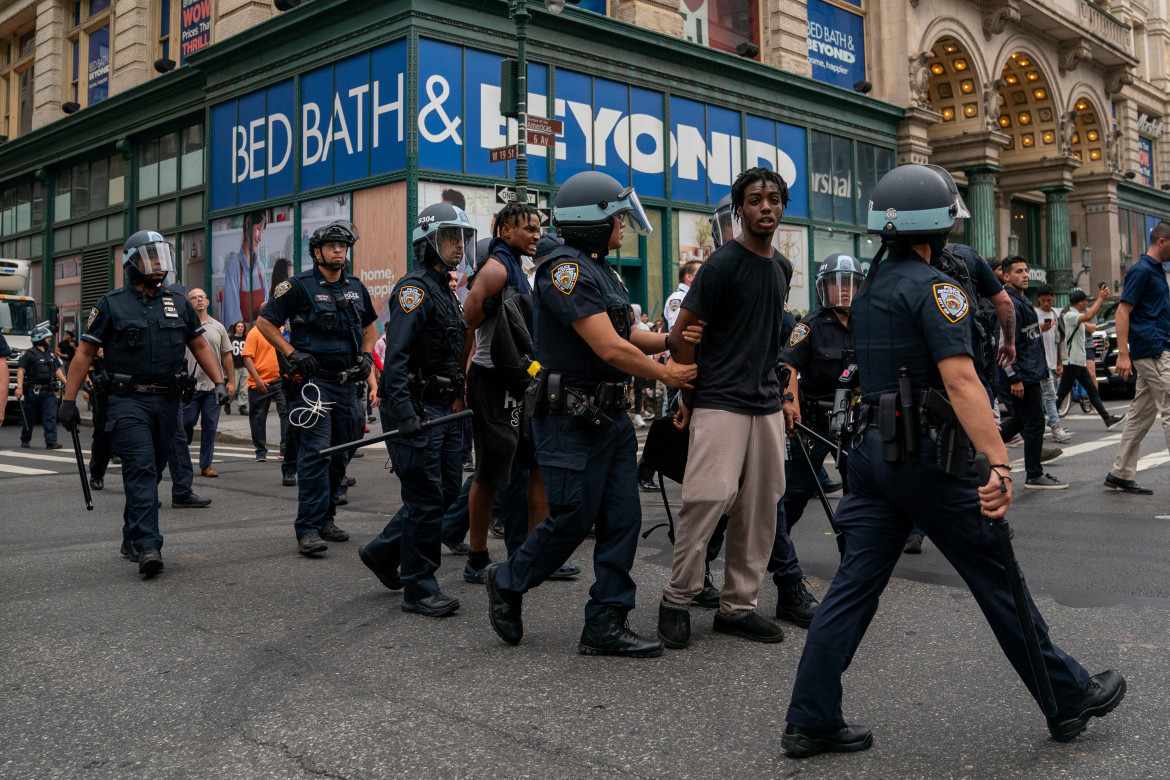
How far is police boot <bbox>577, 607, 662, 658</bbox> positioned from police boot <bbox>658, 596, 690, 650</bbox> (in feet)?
0.30

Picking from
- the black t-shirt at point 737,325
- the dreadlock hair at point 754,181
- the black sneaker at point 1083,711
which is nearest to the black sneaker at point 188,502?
the black t-shirt at point 737,325

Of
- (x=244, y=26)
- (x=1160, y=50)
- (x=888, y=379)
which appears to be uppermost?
(x=1160, y=50)

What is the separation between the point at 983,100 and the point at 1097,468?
73.7ft

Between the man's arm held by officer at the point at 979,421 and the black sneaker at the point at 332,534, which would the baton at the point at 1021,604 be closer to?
the man's arm held by officer at the point at 979,421

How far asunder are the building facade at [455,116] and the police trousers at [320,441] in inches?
264

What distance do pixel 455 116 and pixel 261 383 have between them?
347 inches

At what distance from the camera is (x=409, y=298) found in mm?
5109

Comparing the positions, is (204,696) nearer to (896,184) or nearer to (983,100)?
(896,184)

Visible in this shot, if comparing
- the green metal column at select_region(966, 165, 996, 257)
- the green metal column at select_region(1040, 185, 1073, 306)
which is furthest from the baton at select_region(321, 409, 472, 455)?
the green metal column at select_region(1040, 185, 1073, 306)

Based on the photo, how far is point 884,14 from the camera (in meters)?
26.0

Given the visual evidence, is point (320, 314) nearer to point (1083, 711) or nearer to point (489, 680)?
point (489, 680)

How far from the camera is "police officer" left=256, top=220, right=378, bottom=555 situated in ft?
21.4

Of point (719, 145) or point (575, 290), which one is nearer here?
point (575, 290)

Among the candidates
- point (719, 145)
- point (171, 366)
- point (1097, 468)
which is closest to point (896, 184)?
point (171, 366)
